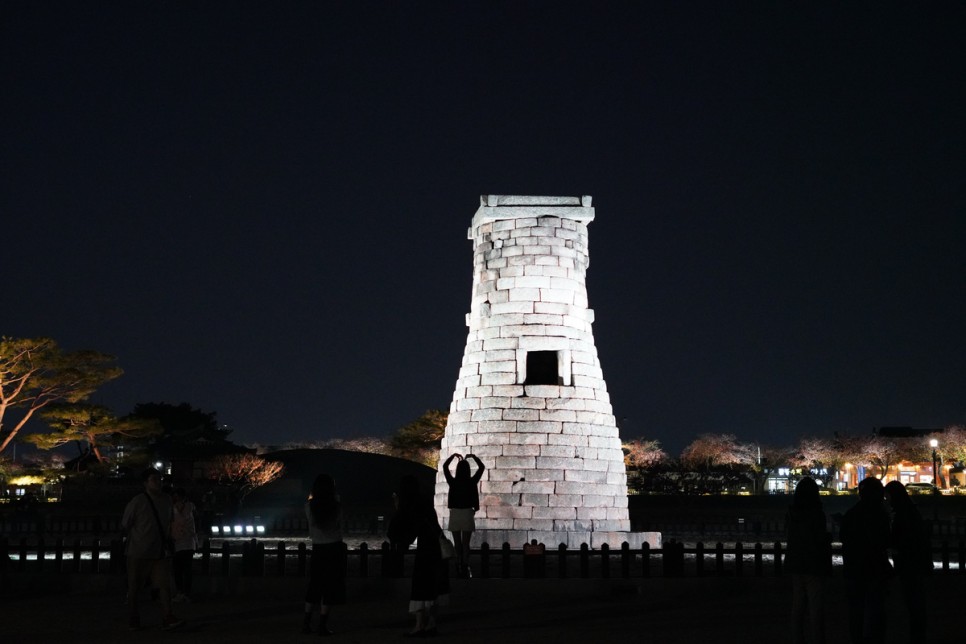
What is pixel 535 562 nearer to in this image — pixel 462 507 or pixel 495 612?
pixel 462 507

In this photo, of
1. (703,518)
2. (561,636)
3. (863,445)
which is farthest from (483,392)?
(863,445)

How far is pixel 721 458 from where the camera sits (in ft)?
316

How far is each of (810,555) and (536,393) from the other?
1299 centimetres

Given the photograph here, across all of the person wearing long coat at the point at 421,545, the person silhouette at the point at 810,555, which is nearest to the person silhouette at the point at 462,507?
the person wearing long coat at the point at 421,545

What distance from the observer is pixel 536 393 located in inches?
868

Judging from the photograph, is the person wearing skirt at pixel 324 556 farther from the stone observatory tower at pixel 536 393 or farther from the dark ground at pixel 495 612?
the stone observatory tower at pixel 536 393

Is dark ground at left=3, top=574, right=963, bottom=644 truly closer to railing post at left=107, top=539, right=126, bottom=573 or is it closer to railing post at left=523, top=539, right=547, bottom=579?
railing post at left=107, top=539, right=126, bottom=573

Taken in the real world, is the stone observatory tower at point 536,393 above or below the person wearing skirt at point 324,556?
above

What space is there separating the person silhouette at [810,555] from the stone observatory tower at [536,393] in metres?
12.1

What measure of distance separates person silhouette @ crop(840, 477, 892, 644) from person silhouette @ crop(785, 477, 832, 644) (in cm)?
39

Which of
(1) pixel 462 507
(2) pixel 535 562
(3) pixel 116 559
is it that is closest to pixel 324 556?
(1) pixel 462 507

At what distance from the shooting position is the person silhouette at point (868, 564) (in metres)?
9.45

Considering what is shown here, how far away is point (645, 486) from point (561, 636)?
199 feet

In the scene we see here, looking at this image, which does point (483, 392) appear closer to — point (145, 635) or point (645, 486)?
point (145, 635)
